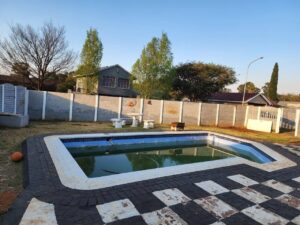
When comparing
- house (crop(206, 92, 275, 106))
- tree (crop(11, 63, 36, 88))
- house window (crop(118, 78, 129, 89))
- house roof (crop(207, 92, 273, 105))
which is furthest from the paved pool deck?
house roof (crop(207, 92, 273, 105))

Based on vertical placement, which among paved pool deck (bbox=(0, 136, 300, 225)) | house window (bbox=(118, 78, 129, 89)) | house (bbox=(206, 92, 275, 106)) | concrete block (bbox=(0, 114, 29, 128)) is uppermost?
house window (bbox=(118, 78, 129, 89))

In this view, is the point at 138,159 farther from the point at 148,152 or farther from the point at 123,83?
the point at 123,83

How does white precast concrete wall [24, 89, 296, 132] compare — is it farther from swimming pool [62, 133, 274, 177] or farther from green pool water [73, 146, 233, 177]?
green pool water [73, 146, 233, 177]

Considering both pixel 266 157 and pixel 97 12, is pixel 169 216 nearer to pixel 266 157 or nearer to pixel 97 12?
pixel 266 157

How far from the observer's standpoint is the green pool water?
6904 mm

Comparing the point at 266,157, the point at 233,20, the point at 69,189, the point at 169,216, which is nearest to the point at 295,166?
the point at 266,157

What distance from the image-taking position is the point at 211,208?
12.5 ft

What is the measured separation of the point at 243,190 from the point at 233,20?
12859 mm

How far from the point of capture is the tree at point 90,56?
21.9 m

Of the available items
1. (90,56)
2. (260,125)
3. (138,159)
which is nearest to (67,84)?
(90,56)

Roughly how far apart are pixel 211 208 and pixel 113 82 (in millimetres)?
26103

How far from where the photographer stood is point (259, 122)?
17.6 metres

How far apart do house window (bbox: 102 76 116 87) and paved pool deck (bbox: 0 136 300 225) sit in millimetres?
22951

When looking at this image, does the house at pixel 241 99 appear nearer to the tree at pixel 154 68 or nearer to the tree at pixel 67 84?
the tree at pixel 154 68
